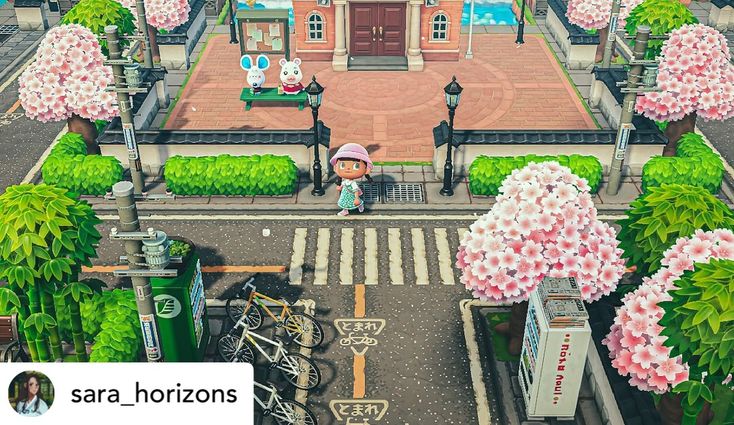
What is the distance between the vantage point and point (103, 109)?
1812 cm

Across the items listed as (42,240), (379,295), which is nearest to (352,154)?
(379,295)

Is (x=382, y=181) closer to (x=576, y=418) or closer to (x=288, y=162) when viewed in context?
(x=288, y=162)

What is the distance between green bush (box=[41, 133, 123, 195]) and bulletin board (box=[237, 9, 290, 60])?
9427 mm

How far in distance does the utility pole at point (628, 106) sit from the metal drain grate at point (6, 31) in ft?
78.7

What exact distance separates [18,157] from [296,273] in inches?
396

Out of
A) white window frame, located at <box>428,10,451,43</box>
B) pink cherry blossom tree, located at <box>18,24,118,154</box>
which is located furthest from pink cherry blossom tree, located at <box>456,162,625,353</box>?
white window frame, located at <box>428,10,451,43</box>

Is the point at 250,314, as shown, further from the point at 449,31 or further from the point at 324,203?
the point at 449,31

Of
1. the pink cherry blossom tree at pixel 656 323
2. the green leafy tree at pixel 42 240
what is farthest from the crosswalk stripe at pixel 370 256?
the green leafy tree at pixel 42 240

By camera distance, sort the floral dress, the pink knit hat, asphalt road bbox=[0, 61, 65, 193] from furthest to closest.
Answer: asphalt road bbox=[0, 61, 65, 193] < the floral dress < the pink knit hat

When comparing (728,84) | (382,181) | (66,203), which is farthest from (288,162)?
(728,84)

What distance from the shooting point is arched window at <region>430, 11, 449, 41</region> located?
85.2 ft

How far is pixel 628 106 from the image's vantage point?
56.1 ft

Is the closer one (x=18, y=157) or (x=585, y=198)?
(x=585, y=198)

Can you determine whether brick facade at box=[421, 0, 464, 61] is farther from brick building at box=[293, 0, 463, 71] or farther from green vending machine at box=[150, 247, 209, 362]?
green vending machine at box=[150, 247, 209, 362]
